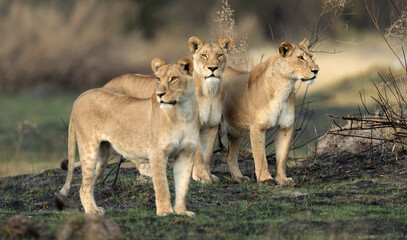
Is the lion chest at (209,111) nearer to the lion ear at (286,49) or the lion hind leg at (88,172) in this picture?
the lion ear at (286,49)

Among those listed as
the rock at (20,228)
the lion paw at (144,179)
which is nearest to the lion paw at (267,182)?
the lion paw at (144,179)

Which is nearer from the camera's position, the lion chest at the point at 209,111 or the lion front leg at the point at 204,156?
the lion chest at the point at 209,111

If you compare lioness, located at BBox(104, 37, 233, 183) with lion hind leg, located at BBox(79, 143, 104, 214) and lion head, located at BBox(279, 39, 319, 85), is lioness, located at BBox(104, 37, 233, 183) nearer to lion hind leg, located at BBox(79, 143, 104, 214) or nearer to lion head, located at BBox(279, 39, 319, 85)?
lion head, located at BBox(279, 39, 319, 85)

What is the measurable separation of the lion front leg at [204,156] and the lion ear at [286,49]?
1131 mm

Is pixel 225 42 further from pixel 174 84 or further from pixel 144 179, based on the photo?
pixel 174 84

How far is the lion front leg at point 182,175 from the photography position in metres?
7.34

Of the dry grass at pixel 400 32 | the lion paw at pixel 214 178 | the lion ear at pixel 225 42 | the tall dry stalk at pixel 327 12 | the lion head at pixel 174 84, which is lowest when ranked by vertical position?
the lion paw at pixel 214 178

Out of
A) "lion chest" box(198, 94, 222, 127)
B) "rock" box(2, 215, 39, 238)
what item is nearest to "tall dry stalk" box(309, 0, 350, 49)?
"lion chest" box(198, 94, 222, 127)

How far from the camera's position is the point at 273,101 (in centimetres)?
920

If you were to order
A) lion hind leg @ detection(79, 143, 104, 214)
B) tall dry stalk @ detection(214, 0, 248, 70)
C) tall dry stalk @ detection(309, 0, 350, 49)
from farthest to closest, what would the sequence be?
tall dry stalk @ detection(214, 0, 248, 70) → tall dry stalk @ detection(309, 0, 350, 49) → lion hind leg @ detection(79, 143, 104, 214)

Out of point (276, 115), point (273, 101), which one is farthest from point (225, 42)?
point (276, 115)

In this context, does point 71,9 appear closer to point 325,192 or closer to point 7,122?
point 7,122

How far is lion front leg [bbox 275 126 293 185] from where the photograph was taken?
927cm

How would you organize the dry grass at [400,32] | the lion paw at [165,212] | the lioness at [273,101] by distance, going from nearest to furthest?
the lion paw at [165,212] < the lioness at [273,101] < the dry grass at [400,32]
